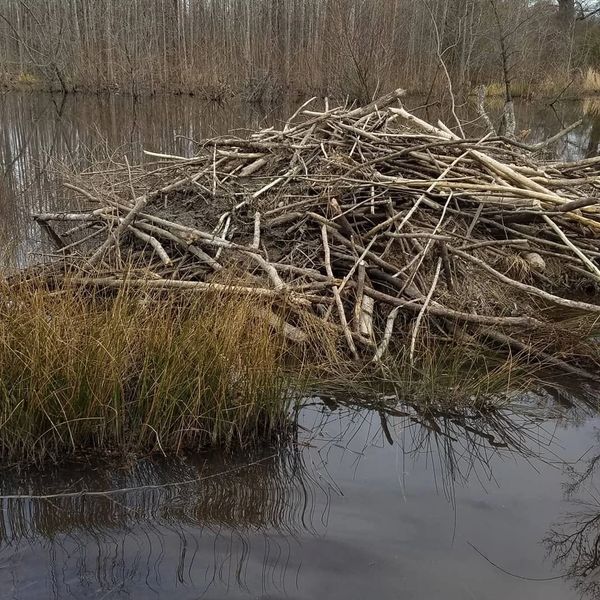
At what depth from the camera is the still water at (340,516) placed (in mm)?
2346

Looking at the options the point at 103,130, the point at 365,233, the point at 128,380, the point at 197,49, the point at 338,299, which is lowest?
the point at 128,380

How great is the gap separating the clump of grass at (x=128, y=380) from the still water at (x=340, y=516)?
5.3 inches

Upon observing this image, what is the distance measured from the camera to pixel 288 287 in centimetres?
400

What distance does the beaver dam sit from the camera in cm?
295

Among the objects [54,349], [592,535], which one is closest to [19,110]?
[54,349]

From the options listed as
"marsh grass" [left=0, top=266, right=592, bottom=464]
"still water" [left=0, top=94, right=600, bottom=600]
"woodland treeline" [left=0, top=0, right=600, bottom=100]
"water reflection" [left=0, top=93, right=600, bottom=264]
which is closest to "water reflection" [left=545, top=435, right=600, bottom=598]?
"still water" [left=0, top=94, right=600, bottom=600]

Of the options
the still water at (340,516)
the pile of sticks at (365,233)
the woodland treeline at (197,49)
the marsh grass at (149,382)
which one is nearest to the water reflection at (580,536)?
the still water at (340,516)

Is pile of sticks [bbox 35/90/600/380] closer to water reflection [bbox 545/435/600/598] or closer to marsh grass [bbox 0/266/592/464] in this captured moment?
marsh grass [bbox 0/266/592/464]

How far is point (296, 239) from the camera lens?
488 cm

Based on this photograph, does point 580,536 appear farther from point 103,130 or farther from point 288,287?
point 103,130

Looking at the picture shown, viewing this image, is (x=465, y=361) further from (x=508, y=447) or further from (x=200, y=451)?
(x=200, y=451)

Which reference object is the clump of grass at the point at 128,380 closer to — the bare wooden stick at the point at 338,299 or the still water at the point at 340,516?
the still water at the point at 340,516

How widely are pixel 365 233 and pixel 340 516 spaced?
8.81 ft

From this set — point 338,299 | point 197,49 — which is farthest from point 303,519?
point 197,49
